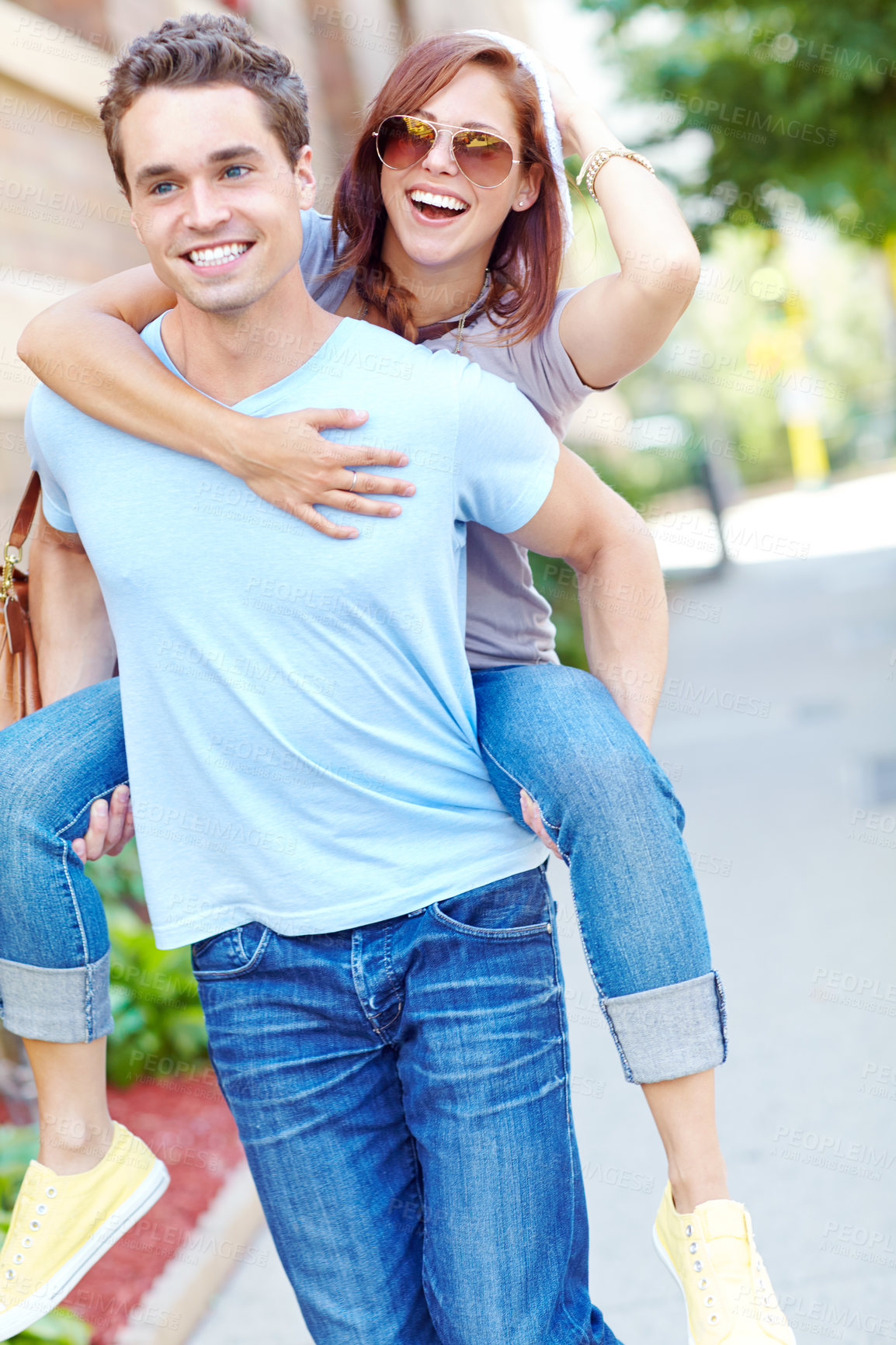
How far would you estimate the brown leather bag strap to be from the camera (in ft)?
7.43

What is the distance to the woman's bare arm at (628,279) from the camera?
211cm

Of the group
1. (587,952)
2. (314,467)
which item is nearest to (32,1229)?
(587,952)

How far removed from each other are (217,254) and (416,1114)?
129cm

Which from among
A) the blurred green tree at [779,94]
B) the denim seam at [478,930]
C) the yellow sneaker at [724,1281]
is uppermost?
the blurred green tree at [779,94]

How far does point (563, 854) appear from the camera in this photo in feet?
6.63

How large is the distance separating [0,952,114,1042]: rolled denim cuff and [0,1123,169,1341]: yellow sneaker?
210mm

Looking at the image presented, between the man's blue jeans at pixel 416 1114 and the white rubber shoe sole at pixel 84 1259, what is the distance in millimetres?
189

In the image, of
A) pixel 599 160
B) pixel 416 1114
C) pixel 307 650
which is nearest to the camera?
pixel 307 650

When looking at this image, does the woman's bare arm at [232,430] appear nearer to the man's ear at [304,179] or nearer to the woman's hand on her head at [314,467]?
the woman's hand on her head at [314,467]

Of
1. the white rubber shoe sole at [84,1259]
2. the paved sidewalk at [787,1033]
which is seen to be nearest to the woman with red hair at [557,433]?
the white rubber shoe sole at [84,1259]

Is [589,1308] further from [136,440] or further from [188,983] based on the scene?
[188,983]

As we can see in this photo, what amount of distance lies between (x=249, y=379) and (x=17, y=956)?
948mm

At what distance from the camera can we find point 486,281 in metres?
2.47

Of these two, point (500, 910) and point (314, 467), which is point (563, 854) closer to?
point (500, 910)
